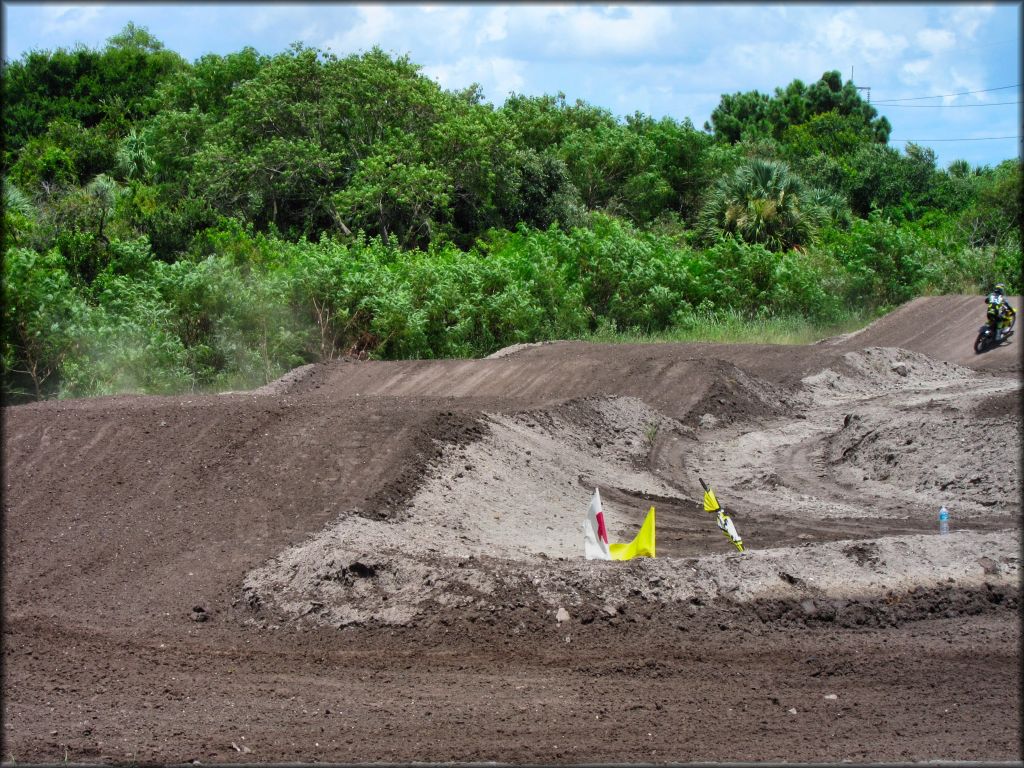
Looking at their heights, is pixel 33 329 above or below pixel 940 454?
above

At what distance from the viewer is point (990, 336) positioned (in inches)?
925

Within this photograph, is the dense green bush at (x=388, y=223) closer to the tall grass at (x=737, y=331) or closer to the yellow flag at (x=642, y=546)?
the tall grass at (x=737, y=331)

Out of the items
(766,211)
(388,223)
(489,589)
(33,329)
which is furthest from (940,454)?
(388,223)

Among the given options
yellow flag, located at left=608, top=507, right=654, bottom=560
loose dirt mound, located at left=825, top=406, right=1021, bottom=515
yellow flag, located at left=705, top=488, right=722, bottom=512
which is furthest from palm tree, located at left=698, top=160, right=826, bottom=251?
yellow flag, located at left=608, top=507, right=654, bottom=560

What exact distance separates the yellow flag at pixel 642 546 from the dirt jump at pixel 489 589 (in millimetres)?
642

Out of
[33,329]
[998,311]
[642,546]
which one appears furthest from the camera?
[998,311]

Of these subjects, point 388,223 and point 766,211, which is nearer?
point 766,211

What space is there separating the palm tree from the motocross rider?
36.3 feet

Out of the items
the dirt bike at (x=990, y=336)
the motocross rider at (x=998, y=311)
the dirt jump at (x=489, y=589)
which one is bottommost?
the dirt jump at (x=489, y=589)

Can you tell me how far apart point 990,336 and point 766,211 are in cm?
1200

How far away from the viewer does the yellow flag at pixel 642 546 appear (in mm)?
9439

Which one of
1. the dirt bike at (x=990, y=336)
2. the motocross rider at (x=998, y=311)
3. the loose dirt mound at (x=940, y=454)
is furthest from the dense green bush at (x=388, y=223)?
the loose dirt mound at (x=940, y=454)

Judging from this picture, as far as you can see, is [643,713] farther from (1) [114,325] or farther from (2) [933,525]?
(1) [114,325]

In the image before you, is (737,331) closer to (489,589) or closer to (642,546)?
(642,546)
